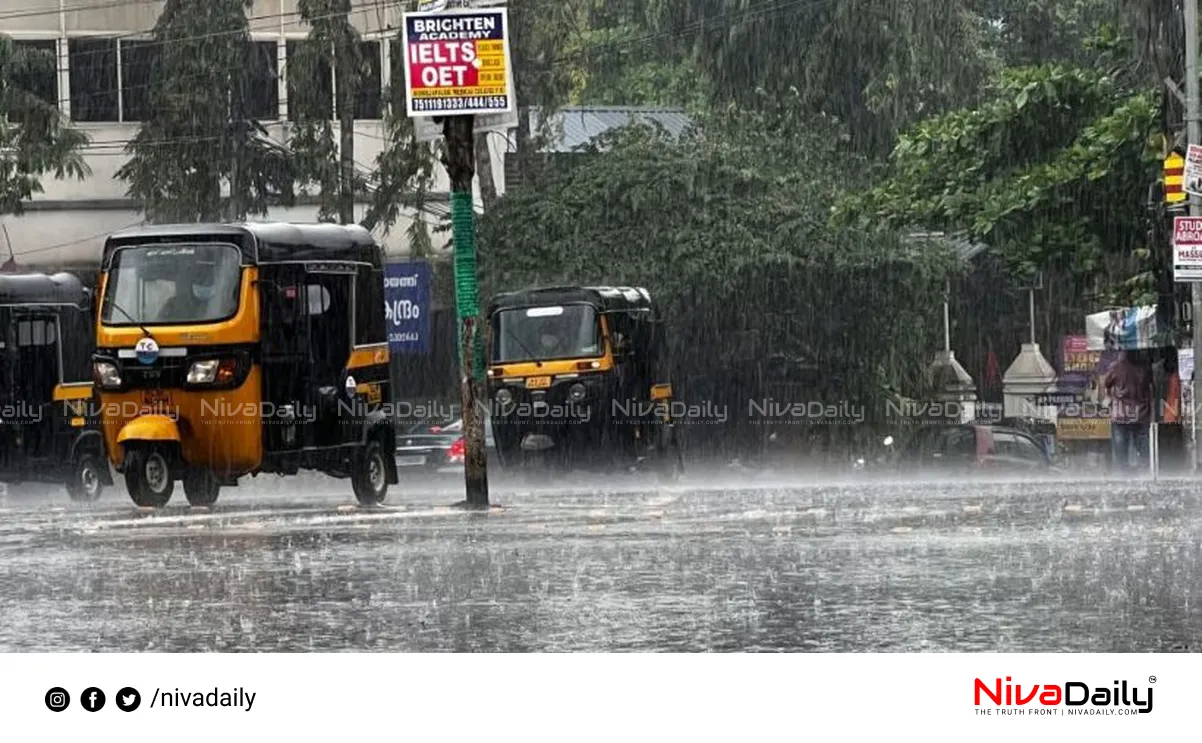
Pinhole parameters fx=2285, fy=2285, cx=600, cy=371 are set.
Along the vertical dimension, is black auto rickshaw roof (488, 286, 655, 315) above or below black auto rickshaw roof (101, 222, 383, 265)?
below

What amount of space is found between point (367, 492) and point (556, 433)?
802 centimetres

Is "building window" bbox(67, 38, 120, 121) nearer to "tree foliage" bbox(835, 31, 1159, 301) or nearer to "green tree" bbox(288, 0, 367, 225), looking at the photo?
"green tree" bbox(288, 0, 367, 225)

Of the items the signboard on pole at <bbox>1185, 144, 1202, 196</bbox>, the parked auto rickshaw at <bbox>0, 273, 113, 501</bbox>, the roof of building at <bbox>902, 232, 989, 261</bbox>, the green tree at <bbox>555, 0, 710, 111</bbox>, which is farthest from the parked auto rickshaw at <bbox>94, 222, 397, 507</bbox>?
the green tree at <bbox>555, 0, 710, 111</bbox>

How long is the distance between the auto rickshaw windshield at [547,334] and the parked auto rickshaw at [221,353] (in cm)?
865

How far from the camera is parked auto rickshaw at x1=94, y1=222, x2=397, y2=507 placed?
20094 millimetres

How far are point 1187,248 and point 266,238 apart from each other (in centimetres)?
1135

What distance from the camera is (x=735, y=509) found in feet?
62.0

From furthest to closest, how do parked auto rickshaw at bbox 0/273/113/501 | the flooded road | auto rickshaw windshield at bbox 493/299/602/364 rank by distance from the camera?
auto rickshaw windshield at bbox 493/299/602/364, parked auto rickshaw at bbox 0/273/113/501, the flooded road

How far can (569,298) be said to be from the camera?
97.0 feet

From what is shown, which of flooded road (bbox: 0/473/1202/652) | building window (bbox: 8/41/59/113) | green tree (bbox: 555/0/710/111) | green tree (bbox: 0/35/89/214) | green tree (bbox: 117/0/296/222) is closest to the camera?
flooded road (bbox: 0/473/1202/652)
